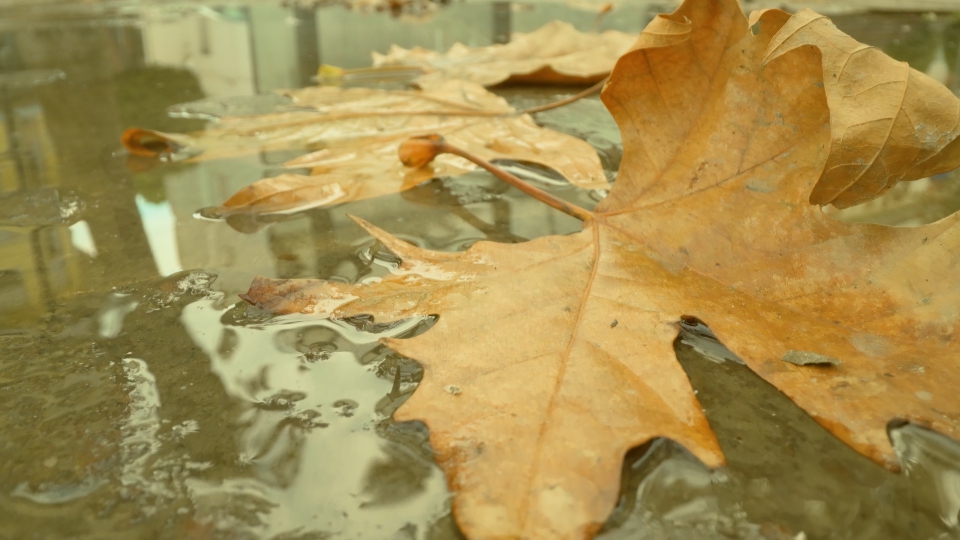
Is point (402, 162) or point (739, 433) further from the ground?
point (402, 162)

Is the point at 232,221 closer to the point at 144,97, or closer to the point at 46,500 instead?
the point at 46,500

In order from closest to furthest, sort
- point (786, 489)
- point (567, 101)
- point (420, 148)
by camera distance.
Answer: point (786, 489) → point (420, 148) → point (567, 101)

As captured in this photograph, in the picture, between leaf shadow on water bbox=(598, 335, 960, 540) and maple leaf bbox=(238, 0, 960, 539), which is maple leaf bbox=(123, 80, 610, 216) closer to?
maple leaf bbox=(238, 0, 960, 539)

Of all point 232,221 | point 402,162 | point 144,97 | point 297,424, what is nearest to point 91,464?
point 297,424

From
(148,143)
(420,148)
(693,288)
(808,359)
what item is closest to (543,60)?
(420,148)

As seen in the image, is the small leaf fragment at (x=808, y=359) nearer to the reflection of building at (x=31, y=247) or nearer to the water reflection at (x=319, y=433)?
the water reflection at (x=319, y=433)

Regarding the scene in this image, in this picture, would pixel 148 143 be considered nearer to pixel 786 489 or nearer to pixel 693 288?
pixel 693 288

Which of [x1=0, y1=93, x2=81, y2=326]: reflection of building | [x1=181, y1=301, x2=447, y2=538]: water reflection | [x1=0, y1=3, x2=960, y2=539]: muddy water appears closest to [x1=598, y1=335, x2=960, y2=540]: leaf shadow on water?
[x1=0, y1=3, x2=960, y2=539]: muddy water
